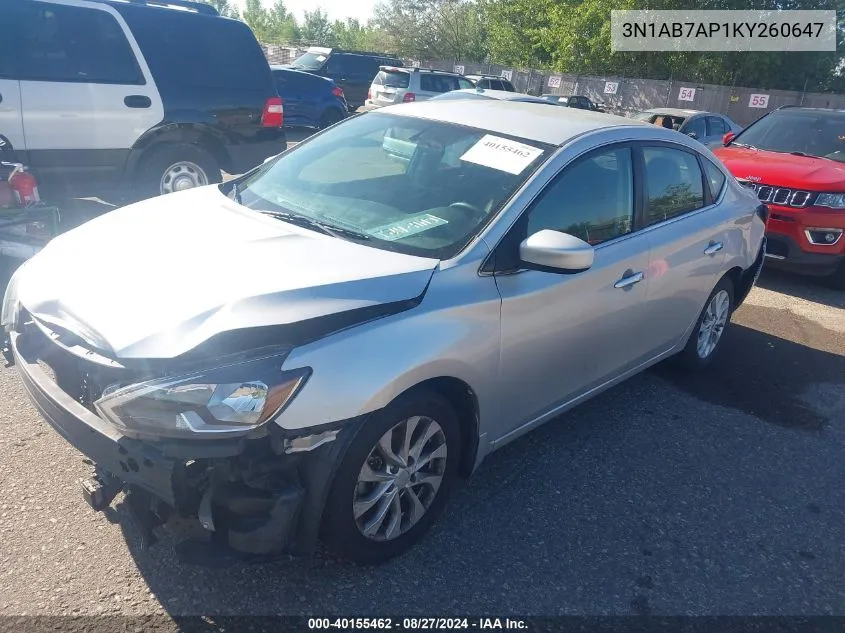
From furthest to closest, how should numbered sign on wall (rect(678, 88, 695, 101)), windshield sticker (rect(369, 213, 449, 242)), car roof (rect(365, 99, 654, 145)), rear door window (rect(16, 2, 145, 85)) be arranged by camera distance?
numbered sign on wall (rect(678, 88, 695, 101)) → rear door window (rect(16, 2, 145, 85)) → car roof (rect(365, 99, 654, 145)) → windshield sticker (rect(369, 213, 449, 242))

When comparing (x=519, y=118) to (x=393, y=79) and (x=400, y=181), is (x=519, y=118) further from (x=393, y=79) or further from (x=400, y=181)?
(x=393, y=79)

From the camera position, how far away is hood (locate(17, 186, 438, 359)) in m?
2.53

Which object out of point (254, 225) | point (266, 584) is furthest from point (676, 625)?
point (254, 225)

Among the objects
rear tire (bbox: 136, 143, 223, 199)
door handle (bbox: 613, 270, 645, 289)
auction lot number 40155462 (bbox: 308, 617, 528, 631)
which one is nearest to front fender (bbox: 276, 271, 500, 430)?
auction lot number 40155462 (bbox: 308, 617, 528, 631)

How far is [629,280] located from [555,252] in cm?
96

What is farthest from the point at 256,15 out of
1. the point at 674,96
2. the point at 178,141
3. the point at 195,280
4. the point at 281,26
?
the point at 195,280

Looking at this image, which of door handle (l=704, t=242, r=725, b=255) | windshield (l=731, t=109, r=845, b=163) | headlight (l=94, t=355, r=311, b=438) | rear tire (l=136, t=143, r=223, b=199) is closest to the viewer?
headlight (l=94, t=355, r=311, b=438)

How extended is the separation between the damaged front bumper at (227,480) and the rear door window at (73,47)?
17.0 feet

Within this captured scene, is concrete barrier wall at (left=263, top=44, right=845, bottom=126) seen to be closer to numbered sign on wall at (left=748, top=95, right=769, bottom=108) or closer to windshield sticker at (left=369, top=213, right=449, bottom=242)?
numbered sign on wall at (left=748, top=95, right=769, bottom=108)

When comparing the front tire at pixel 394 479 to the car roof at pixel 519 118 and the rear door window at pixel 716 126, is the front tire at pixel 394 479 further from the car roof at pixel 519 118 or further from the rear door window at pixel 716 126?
the rear door window at pixel 716 126

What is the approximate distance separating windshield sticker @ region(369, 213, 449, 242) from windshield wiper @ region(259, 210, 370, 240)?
0.07 m

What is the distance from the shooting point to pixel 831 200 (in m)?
7.40

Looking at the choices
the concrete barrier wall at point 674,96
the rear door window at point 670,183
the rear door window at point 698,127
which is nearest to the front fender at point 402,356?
the rear door window at point 670,183

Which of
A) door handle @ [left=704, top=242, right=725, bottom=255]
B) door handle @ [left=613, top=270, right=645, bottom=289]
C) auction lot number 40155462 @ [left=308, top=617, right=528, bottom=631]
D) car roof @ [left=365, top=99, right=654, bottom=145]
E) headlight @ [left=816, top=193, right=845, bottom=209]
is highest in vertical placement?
car roof @ [left=365, top=99, right=654, bottom=145]
